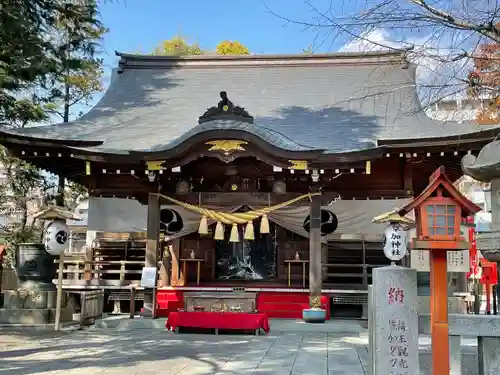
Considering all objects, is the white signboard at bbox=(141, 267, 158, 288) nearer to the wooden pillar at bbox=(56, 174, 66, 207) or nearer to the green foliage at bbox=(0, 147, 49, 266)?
the green foliage at bbox=(0, 147, 49, 266)

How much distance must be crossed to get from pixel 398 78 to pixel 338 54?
2.21m

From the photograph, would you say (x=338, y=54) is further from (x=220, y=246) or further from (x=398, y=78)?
(x=220, y=246)

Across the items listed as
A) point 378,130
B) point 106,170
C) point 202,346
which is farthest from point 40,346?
point 378,130

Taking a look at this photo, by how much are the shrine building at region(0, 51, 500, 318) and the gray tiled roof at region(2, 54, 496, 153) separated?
62mm

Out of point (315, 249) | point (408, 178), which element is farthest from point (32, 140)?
point (408, 178)

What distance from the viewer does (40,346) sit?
25.2 feet

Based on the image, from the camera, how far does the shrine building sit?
32.1ft

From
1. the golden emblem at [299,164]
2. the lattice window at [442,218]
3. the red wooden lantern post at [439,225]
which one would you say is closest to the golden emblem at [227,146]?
the golden emblem at [299,164]

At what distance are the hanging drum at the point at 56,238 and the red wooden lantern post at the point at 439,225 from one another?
7249 millimetres

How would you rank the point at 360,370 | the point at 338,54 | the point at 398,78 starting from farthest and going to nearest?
the point at 338,54, the point at 398,78, the point at 360,370

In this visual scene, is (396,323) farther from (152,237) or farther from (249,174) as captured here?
(152,237)

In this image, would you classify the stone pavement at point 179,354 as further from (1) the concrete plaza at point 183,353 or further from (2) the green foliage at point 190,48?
(2) the green foliage at point 190,48

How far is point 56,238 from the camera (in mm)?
9852

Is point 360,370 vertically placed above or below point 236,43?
below
